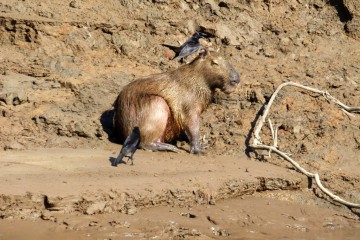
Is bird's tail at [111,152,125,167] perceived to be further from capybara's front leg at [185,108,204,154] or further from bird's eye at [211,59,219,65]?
bird's eye at [211,59,219,65]

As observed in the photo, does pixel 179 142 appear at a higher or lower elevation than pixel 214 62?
lower

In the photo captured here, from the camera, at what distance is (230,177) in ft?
28.8

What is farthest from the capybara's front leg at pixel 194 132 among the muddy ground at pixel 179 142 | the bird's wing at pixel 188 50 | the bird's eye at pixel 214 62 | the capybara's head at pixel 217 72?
the bird's wing at pixel 188 50

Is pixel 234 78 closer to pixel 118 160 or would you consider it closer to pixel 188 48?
pixel 188 48

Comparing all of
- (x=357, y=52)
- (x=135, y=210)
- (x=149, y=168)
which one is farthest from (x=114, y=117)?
(x=357, y=52)

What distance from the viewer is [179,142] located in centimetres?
1042

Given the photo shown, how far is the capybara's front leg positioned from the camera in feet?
32.6

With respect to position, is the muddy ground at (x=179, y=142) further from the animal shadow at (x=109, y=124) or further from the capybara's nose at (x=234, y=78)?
the capybara's nose at (x=234, y=78)

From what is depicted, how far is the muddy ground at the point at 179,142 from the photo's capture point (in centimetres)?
774

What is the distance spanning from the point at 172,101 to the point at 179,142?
56cm

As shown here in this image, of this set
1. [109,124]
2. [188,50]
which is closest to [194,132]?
[109,124]

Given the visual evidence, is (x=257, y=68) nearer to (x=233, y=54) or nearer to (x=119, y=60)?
(x=233, y=54)

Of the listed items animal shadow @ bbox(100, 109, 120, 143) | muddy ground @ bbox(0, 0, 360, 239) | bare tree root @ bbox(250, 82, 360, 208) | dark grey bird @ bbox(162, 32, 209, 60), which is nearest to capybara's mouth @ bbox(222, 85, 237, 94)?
muddy ground @ bbox(0, 0, 360, 239)

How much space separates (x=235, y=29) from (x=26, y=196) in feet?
20.2
